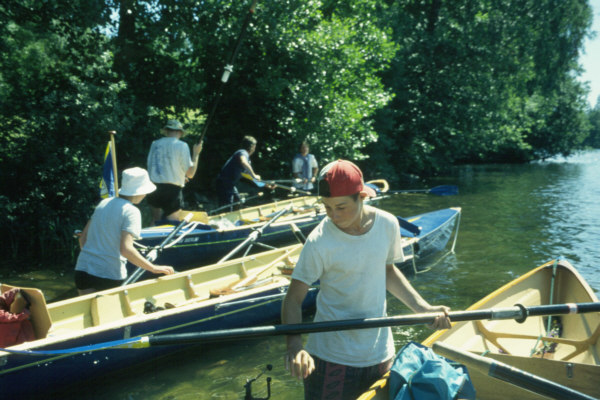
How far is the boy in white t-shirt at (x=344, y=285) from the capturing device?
2449 mm

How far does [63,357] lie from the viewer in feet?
14.5

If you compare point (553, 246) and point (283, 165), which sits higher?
point (283, 165)

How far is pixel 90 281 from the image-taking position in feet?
17.3

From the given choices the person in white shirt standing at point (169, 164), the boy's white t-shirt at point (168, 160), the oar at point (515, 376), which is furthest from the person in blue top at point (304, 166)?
the oar at point (515, 376)

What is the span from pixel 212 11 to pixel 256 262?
7632mm

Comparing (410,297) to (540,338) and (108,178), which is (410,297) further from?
(108,178)

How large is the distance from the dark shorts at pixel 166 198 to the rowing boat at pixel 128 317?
7.16 ft

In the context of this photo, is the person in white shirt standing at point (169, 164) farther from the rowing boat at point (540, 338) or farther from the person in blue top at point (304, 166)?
the rowing boat at point (540, 338)

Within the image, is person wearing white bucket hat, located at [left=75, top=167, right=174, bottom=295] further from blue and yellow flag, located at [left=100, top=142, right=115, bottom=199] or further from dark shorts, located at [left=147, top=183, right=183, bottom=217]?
dark shorts, located at [left=147, top=183, right=183, bottom=217]

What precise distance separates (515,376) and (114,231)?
383 cm

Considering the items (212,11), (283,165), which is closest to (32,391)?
(212,11)

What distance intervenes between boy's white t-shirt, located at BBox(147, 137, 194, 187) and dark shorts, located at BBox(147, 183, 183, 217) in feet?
0.51

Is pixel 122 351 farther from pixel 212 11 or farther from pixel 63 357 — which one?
pixel 212 11

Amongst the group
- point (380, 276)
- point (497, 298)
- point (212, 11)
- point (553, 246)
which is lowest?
point (553, 246)
